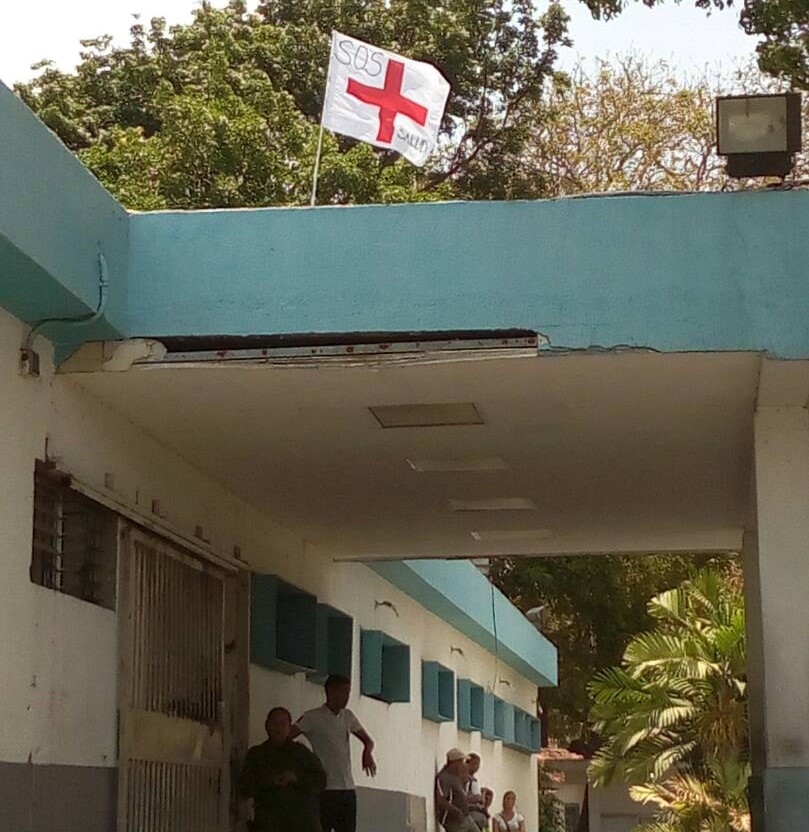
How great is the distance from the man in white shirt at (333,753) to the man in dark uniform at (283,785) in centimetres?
66

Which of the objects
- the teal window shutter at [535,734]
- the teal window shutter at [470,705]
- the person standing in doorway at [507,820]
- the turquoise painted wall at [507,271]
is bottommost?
the person standing in doorway at [507,820]

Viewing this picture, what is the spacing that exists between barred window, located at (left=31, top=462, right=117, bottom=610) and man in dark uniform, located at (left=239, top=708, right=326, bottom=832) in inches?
94.6

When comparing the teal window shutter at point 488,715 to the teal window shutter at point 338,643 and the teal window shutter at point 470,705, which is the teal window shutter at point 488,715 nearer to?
the teal window shutter at point 470,705

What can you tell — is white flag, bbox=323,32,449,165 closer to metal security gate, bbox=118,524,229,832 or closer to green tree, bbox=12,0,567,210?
metal security gate, bbox=118,524,229,832

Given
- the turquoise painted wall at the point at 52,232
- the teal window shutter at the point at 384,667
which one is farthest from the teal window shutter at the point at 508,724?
the turquoise painted wall at the point at 52,232

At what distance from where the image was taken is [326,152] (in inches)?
915

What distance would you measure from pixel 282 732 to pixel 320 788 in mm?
476

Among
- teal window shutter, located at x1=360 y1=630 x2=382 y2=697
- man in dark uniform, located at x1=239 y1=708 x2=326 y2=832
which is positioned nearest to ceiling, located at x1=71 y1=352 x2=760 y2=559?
man in dark uniform, located at x1=239 y1=708 x2=326 y2=832

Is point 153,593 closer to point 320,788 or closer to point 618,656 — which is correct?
point 320,788

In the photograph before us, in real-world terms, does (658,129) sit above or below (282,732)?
above

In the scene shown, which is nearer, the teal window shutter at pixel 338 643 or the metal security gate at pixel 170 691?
the metal security gate at pixel 170 691

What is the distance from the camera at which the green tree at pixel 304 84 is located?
76.1 ft

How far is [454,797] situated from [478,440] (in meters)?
8.61

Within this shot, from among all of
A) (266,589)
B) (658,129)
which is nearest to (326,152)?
(658,129)
